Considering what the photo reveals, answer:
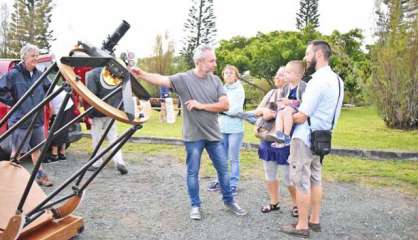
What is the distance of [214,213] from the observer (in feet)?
16.9

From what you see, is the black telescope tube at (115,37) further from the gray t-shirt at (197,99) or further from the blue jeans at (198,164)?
the blue jeans at (198,164)

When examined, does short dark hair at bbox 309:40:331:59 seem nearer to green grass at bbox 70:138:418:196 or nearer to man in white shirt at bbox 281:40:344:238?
man in white shirt at bbox 281:40:344:238

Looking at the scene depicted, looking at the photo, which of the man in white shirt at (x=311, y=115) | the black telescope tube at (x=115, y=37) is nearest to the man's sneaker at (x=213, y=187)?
the man in white shirt at (x=311, y=115)

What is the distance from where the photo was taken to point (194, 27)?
137ft

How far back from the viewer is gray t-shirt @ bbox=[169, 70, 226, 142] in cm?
484

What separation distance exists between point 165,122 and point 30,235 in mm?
12687

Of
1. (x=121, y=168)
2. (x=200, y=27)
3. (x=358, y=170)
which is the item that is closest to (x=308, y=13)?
(x=200, y=27)

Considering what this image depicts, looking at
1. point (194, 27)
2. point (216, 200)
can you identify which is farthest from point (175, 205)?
point (194, 27)

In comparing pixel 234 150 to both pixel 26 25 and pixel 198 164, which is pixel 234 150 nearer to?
pixel 198 164

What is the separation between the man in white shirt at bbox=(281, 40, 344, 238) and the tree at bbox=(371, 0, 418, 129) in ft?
31.7

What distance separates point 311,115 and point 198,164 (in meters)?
1.38

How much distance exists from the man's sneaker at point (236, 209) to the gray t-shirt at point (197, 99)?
826 millimetres

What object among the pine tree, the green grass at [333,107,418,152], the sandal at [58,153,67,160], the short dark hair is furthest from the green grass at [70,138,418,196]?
the pine tree

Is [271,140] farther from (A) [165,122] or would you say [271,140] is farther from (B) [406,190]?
(A) [165,122]
